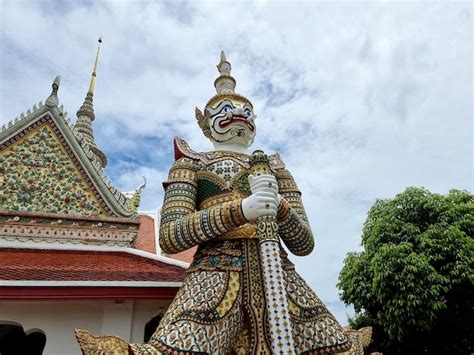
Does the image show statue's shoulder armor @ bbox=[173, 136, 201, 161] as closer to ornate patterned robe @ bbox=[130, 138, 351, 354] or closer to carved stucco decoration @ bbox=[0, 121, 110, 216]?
ornate patterned robe @ bbox=[130, 138, 351, 354]

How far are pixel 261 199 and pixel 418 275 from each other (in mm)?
6773

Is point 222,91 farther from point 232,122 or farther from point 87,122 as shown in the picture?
point 87,122

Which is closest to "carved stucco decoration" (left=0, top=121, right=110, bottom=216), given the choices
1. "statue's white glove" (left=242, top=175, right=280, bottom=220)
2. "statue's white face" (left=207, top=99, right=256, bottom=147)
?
"statue's white face" (left=207, top=99, right=256, bottom=147)

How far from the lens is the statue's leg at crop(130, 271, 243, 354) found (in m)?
2.17

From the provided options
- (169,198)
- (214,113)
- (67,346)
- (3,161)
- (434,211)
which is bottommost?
(67,346)

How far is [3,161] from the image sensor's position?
508cm

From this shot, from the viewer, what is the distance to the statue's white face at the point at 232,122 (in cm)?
352

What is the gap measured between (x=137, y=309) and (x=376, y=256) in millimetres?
6429

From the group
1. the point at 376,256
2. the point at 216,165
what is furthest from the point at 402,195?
the point at 216,165

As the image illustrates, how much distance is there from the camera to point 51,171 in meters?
5.21

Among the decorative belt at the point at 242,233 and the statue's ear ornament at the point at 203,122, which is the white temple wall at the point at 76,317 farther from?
the statue's ear ornament at the point at 203,122

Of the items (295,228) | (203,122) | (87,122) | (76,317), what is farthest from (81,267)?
(87,122)

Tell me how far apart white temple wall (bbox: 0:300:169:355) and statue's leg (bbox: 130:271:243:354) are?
1.50 meters

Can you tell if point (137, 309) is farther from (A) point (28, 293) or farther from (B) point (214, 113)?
(B) point (214, 113)
